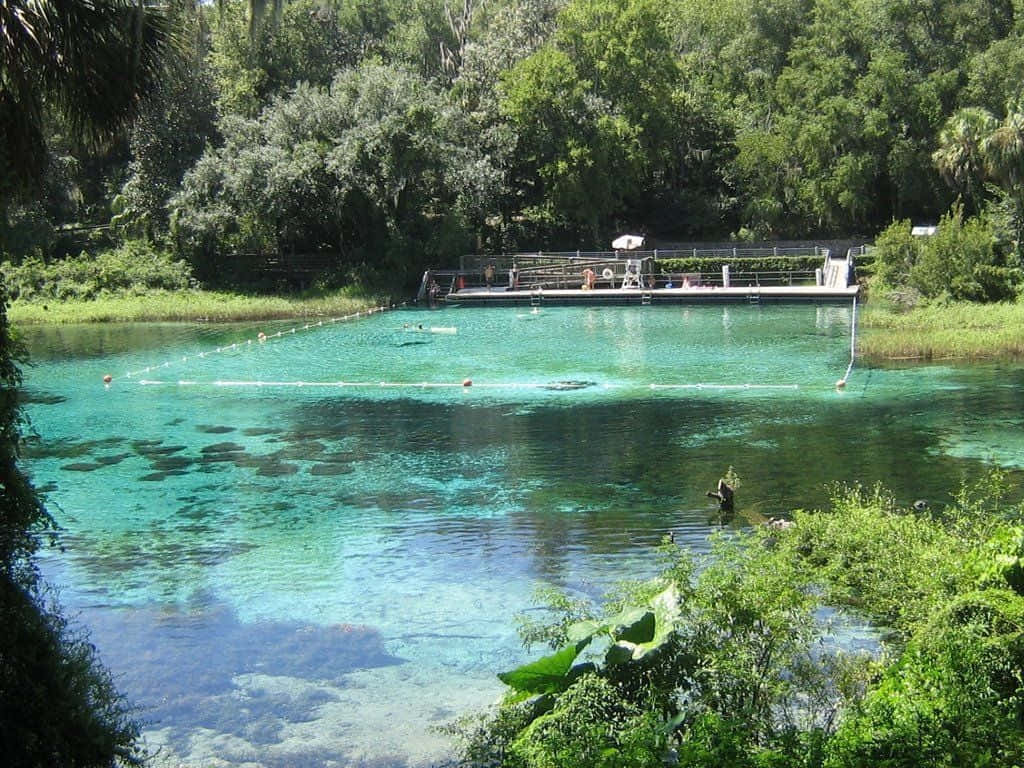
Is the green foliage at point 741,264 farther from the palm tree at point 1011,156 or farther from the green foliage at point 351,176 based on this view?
the green foliage at point 351,176

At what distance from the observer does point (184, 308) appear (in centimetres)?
4447

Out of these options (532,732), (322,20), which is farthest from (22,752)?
(322,20)

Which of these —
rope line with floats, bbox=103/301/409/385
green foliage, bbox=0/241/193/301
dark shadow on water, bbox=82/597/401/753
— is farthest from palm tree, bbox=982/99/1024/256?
green foliage, bbox=0/241/193/301

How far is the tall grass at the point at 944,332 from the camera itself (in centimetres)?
2834

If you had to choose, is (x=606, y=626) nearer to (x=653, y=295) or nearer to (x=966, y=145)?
(x=966, y=145)

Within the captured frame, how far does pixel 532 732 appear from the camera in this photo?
6.79m

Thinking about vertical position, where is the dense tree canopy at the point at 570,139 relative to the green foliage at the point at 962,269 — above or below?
above

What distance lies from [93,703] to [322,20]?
184 feet

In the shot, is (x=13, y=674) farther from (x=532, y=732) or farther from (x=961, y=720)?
(x=961, y=720)

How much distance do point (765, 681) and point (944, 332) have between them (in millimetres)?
25259

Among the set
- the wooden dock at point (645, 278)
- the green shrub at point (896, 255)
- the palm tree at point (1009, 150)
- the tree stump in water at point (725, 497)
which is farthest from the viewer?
the wooden dock at point (645, 278)

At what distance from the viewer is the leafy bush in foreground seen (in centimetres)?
631

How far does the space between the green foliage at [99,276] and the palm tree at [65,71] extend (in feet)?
133

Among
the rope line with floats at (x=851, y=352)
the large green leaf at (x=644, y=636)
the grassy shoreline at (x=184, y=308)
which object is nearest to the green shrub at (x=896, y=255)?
the rope line with floats at (x=851, y=352)
